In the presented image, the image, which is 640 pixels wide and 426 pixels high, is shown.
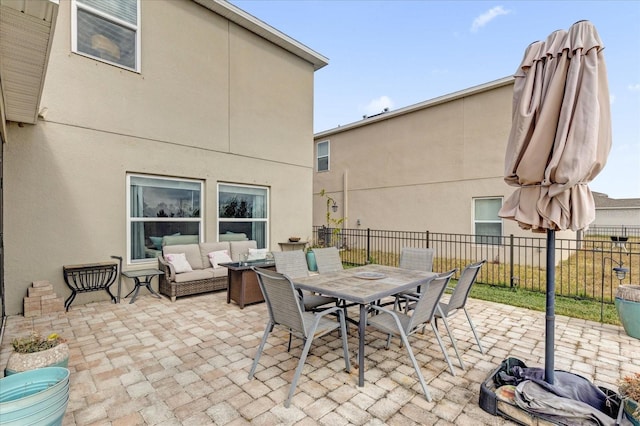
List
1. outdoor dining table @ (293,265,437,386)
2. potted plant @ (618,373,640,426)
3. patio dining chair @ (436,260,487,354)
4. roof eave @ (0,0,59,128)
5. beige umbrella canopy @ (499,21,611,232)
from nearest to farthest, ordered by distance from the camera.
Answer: potted plant @ (618,373,640,426), beige umbrella canopy @ (499,21,611,232), roof eave @ (0,0,59,128), outdoor dining table @ (293,265,437,386), patio dining chair @ (436,260,487,354)

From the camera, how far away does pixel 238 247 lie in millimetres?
7066

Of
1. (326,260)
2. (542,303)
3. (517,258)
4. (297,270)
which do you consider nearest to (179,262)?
(297,270)

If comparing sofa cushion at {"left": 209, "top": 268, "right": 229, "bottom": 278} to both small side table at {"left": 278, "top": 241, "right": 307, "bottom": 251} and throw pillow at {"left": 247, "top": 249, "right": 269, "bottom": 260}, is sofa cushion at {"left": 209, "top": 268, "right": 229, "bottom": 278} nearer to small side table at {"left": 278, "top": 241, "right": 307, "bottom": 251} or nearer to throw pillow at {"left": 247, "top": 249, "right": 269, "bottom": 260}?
throw pillow at {"left": 247, "top": 249, "right": 269, "bottom": 260}

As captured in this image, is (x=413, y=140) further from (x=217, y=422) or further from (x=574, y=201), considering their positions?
(x=217, y=422)

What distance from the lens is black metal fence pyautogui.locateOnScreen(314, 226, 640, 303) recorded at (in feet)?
21.5

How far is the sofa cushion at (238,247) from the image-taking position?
6941 mm

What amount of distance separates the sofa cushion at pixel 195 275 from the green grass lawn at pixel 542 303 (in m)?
5.30

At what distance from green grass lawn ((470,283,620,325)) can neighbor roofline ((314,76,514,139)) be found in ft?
20.1

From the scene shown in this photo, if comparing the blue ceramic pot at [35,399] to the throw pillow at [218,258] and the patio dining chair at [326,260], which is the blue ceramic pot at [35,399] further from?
the throw pillow at [218,258]

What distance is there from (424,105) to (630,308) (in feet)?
27.9

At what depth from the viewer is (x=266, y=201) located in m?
8.28

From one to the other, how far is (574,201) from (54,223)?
275 inches

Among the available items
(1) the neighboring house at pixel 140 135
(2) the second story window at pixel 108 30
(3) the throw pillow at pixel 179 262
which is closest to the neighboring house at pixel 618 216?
(1) the neighboring house at pixel 140 135

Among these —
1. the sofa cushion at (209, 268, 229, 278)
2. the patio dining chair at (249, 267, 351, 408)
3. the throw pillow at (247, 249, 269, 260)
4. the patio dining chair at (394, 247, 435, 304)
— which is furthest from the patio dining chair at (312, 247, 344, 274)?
the sofa cushion at (209, 268, 229, 278)
